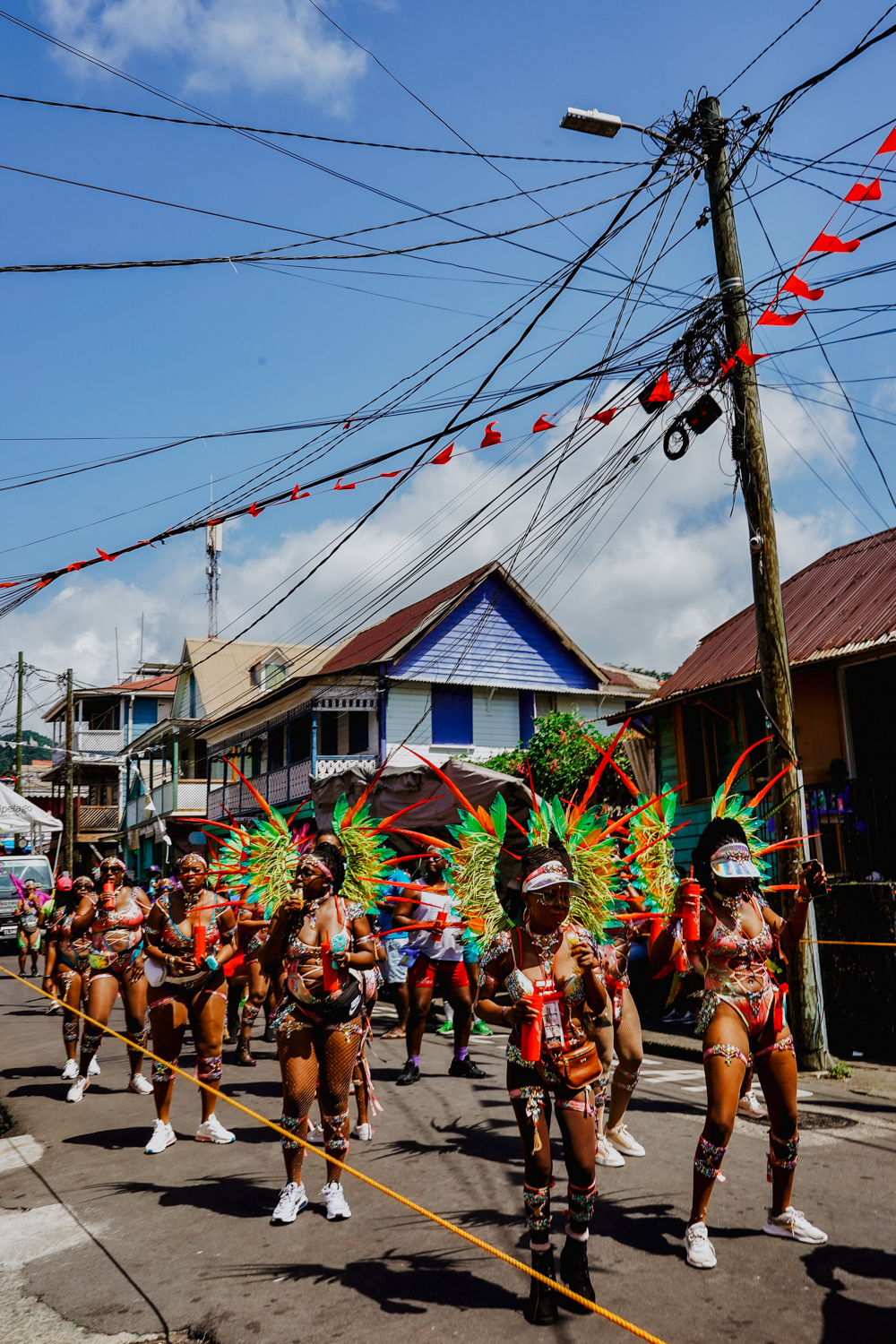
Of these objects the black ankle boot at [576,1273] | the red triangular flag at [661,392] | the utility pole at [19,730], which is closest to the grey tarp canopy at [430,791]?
the red triangular flag at [661,392]

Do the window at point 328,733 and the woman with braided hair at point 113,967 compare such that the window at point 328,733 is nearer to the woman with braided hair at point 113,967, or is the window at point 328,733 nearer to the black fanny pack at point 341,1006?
the woman with braided hair at point 113,967

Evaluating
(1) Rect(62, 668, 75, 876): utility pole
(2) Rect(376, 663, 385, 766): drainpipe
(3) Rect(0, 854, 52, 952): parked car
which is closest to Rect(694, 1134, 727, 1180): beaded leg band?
(2) Rect(376, 663, 385, 766): drainpipe

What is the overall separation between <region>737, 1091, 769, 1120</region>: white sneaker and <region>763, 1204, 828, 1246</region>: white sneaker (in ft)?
6.51

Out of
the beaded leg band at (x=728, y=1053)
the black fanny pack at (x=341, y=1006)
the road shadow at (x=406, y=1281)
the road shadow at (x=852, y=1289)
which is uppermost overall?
the black fanny pack at (x=341, y=1006)

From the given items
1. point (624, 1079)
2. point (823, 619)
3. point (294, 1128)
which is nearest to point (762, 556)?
point (823, 619)

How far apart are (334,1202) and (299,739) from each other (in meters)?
24.3

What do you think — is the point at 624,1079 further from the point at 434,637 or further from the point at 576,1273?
the point at 434,637

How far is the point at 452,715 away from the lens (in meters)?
25.8

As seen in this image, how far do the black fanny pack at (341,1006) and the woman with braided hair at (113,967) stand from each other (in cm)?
358

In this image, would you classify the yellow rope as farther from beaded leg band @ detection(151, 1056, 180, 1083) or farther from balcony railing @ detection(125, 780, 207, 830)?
balcony railing @ detection(125, 780, 207, 830)

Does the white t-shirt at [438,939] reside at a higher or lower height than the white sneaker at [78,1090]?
higher

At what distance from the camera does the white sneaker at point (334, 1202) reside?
17.0 feet

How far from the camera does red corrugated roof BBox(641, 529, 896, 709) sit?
12273 mm

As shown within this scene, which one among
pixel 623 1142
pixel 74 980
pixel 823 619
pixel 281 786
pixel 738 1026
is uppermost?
pixel 823 619
